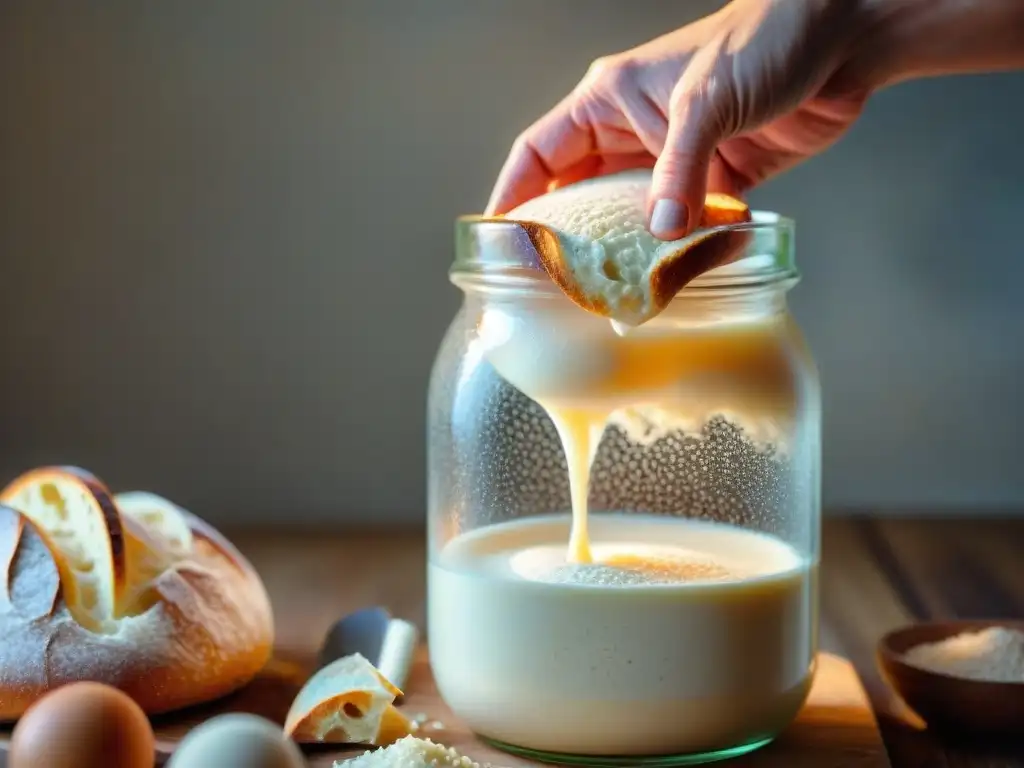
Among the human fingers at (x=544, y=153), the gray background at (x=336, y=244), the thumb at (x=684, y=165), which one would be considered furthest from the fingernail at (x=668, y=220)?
the gray background at (x=336, y=244)

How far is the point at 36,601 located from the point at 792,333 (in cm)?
58

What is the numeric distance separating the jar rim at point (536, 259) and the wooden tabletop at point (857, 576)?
1.18 ft

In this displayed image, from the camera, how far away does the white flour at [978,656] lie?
986mm

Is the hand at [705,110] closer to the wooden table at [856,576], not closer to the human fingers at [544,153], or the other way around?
the human fingers at [544,153]

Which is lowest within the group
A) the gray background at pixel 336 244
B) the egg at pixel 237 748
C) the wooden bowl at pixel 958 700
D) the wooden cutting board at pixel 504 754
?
the wooden cutting board at pixel 504 754

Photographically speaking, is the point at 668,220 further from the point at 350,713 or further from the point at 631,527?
the point at 350,713

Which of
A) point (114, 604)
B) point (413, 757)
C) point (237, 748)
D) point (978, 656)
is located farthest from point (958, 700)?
point (114, 604)

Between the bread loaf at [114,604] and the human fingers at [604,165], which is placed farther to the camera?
the human fingers at [604,165]

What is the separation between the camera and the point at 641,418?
102 centimetres

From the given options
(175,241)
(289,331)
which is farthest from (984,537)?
(175,241)

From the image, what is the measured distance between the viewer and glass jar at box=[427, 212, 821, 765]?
2.86 feet

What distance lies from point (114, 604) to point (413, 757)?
309 millimetres

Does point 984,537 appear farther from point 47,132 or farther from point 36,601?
point 47,132

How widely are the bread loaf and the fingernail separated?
458 mm
